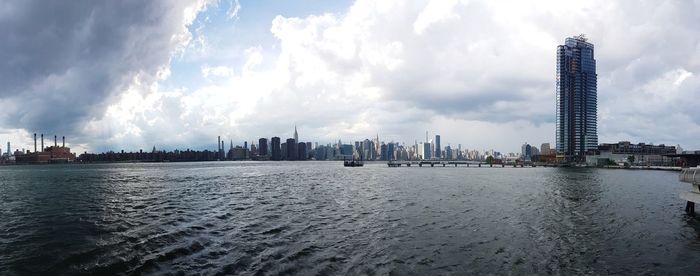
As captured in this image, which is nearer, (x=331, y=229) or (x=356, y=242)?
(x=356, y=242)

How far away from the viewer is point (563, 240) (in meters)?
26.7

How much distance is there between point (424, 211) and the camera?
41031mm

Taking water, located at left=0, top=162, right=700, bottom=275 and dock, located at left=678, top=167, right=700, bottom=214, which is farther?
dock, located at left=678, top=167, right=700, bottom=214

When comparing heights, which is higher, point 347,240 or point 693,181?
point 693,181

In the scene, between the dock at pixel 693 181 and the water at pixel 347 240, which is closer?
the water at pixel 347 240

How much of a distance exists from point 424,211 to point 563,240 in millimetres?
15835

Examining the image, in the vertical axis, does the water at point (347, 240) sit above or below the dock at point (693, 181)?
below

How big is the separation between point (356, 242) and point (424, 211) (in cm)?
1698

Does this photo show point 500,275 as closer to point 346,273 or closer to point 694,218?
point 346,273

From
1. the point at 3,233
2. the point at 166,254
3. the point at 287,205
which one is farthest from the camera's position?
the point at 287,205

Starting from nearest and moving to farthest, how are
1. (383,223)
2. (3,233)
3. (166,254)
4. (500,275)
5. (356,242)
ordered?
(500,275) < (166,254) < (356,242) < (3,233) < (383,223)

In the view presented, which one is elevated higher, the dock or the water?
the dock

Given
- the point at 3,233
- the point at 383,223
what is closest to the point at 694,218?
the point at 383,223

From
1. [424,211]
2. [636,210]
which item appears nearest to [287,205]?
[424,211]
